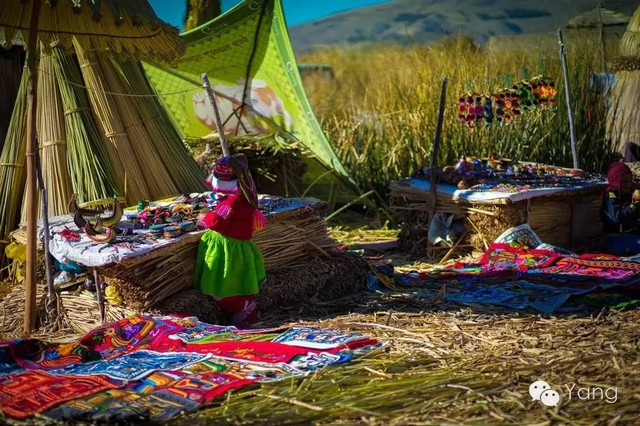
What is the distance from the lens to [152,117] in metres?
6.05

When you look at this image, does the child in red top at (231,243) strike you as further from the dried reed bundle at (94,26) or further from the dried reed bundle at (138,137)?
the dried reed bundle at (138,137)

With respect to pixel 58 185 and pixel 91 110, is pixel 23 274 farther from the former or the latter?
pixel 91 110

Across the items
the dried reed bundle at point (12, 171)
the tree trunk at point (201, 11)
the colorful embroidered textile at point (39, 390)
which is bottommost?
the colorful embroidered textile at point (39, 390)

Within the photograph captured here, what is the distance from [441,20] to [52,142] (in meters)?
→ 20.1

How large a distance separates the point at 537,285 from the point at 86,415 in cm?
325

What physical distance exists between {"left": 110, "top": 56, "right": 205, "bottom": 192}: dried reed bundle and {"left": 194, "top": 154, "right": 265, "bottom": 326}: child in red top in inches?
47.3

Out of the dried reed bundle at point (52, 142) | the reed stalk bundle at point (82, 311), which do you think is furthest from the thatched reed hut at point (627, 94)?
the reed stalk bundle at point (82, 311)

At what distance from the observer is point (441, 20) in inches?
963

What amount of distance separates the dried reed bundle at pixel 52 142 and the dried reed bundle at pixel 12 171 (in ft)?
0.37

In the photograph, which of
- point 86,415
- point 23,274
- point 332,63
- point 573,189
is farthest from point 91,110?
point 332,63

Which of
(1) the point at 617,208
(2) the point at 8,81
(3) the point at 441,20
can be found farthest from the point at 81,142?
(3) the point at 441,20

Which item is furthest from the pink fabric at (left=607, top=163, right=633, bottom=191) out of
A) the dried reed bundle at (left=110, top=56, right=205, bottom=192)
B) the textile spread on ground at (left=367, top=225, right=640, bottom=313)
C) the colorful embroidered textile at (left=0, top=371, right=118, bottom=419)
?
the colorful embroidered textile at (left=0, top=371, right=118, bottom=419)

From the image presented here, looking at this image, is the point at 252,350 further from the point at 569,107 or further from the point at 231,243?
the point at 569,107

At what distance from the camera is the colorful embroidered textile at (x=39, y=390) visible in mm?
3266
